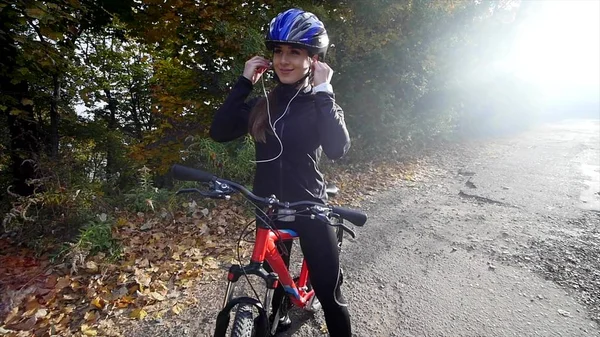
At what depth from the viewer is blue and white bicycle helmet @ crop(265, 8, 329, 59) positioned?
2.09 meters

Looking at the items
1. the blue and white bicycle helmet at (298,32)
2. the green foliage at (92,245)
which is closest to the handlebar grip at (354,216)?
the blue and white bicycle helmet at (298,32)

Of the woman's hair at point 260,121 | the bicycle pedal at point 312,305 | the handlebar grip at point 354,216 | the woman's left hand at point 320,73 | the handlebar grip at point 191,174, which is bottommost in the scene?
the bicycle pedal at point 312,305

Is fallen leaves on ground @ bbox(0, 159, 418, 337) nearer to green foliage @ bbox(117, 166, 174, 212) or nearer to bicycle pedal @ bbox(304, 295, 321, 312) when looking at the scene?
green foliage @ bbox(117, 166, 174, 212)

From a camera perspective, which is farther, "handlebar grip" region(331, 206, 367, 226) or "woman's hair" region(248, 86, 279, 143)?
"woman's hair" region(248, 86, 279, 143)

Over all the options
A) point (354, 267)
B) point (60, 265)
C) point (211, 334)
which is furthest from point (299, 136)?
point (60, 265)

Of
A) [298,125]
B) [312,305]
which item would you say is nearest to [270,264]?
[298,125]

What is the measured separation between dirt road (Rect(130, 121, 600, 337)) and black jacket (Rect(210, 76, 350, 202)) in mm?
1690

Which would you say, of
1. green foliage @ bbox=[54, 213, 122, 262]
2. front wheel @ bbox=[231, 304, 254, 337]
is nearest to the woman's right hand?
front wheel @ bbox=[231, 304, 254, 337]

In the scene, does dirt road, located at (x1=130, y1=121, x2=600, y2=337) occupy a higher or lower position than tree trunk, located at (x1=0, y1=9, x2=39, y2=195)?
lower

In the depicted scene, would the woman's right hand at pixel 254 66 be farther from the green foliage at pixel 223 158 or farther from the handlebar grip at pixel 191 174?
the green foliage at pixel 223 158

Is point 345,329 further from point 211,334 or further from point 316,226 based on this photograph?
point 211,334

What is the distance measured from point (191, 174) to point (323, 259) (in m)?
1.09

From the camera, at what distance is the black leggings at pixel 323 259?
7.39 ft

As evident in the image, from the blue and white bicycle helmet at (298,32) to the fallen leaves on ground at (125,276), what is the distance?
9.71 ft
